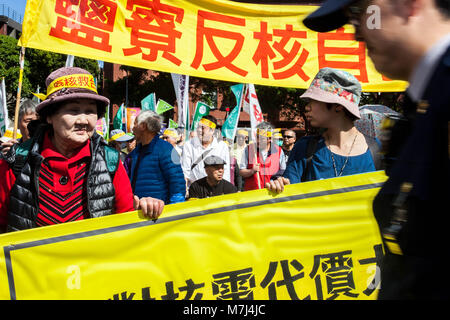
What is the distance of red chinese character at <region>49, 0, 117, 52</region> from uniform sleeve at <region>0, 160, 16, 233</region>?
1.63 metres

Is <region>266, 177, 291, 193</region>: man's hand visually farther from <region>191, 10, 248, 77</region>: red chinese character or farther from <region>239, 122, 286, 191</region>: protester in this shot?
<region>239, 122, 286, 191</region>: protester

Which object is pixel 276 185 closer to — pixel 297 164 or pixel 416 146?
pixel 297 164

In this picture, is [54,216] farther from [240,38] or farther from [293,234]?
[240,38]

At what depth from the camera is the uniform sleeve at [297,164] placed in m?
2.99

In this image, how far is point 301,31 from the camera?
4.45 meters

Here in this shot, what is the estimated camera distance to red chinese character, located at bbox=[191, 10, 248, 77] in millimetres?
4094

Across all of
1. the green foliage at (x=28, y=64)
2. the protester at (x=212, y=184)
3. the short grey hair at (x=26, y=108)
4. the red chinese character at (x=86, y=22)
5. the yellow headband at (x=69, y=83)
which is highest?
the green foliage at (x=28, y=64)

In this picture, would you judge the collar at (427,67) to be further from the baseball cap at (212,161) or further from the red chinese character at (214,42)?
the baseball cap at (212,161)

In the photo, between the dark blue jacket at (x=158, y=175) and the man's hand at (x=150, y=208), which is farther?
the dark blue jacket at (x=158, y=175)

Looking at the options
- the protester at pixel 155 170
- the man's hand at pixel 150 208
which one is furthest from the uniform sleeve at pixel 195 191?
the man's hand at pixel 150 208

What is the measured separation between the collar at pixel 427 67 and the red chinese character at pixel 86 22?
11.0 ft

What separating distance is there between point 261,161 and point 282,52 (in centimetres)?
282

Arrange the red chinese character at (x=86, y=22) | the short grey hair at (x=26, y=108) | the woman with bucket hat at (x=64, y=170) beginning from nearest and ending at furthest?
the woman with bucket hat at (x=64, y=170) → the red chinese character at (x=86, y=22) → the short grey hair at (x=26, y=108)

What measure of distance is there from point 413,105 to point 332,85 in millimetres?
1912
